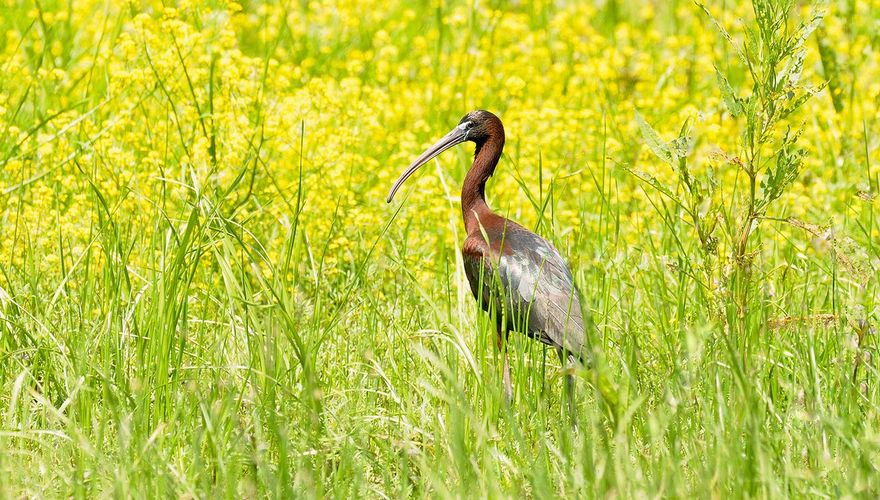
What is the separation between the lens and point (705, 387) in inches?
146

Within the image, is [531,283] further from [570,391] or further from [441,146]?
[441,146]

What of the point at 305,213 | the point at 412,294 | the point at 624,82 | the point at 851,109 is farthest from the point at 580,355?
the point at 624,82

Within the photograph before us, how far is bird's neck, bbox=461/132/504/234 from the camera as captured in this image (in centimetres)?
511

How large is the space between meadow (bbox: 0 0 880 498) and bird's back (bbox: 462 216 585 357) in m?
0.10

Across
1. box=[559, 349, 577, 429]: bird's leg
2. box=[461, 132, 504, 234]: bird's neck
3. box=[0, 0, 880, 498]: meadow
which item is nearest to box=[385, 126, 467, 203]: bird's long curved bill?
box=[461, 132, 504, 234]: bird's neck

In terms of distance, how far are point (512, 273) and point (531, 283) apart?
0.09m

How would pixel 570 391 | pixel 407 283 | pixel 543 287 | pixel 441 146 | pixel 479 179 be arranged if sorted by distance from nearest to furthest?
pixel 570 391 → pixel 543 287 → pixel 407 283 → pixel 479 179 → pixel 441 146

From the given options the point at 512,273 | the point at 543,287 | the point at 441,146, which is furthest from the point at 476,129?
the point at 543,287

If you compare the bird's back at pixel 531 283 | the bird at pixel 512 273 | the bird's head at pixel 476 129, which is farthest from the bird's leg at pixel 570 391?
the bird's head at pixel 476 129

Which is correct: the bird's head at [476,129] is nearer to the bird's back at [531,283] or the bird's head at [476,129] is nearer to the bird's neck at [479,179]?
the bird's neck at [479,179]

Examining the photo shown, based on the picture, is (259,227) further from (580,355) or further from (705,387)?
(705,387)

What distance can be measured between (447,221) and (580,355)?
189 cm

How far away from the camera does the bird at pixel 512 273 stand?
4234 mm

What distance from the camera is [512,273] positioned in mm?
4559
